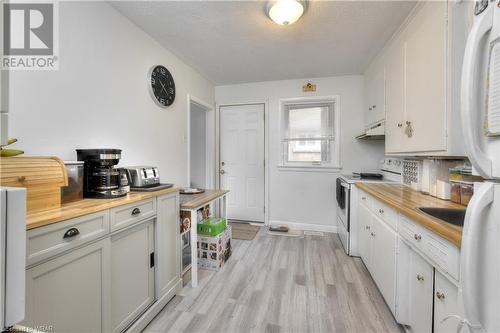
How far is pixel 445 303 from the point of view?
1.03 m

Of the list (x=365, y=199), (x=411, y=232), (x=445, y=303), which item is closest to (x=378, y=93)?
(x=365, y=199)

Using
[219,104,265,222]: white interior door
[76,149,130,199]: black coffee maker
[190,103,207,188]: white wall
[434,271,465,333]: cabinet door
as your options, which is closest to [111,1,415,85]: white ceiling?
[219,104,265,222]: white interior door

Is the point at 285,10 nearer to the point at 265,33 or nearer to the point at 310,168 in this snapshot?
the point at 265,33

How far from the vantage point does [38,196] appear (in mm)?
1031

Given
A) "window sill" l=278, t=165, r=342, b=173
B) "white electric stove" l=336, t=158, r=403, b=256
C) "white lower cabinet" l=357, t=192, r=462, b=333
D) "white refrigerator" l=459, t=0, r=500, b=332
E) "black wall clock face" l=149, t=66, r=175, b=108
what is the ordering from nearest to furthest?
"white refrigerator" l=459, t=0, r=500, b=332 < "white lower cabinet" l=357, t=192, r=462, b=333 < "black wall clock face" l=149, t=66, r=175, b=108 < "white electric stove" l=336, t=158, r=403, b=256 < "window sill" l=278, t=165, r=342, b=173

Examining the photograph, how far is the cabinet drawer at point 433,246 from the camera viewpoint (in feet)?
3.03

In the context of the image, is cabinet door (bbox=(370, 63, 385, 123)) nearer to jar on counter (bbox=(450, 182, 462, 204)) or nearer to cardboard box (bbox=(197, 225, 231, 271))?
jar on counter (bbox=(450, 182, 462, 204))

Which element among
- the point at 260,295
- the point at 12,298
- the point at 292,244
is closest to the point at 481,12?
the point at 12,298

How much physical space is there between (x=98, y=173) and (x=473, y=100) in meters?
1.84

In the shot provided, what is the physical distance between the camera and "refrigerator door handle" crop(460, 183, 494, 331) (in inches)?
24.6

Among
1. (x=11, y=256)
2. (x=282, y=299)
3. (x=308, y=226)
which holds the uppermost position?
(x=11, y=256)

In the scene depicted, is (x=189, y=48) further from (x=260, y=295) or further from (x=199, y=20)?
(x=260, y=295)

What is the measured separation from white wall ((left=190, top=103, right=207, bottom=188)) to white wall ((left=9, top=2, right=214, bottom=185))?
1.41 metres

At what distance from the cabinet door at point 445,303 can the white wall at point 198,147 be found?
333 cm
